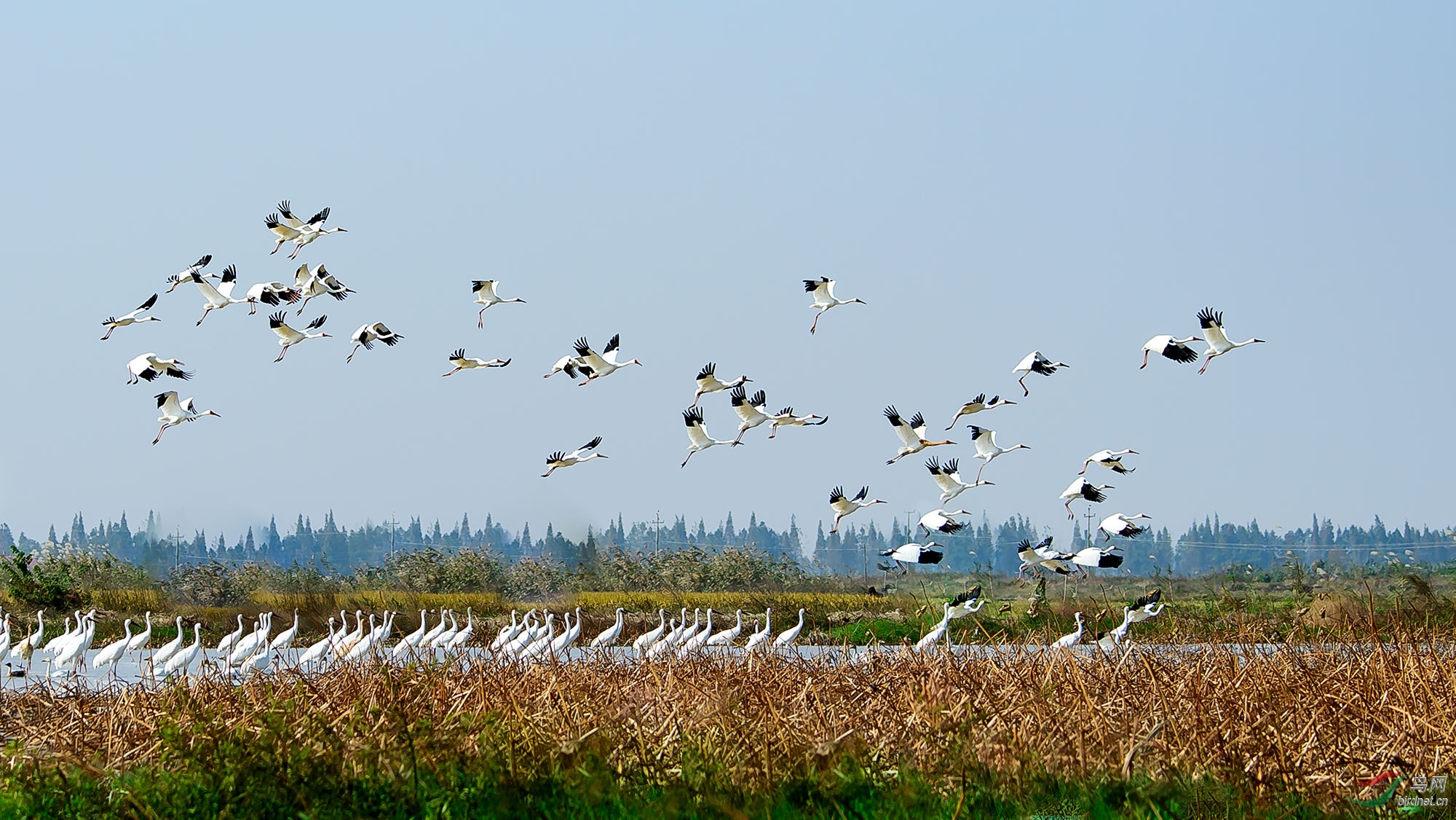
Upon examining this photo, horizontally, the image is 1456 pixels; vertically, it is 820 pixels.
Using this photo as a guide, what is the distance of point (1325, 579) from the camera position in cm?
3400

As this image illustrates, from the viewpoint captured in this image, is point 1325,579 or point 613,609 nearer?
point 613,609

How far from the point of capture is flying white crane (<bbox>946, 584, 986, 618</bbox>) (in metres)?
15.2

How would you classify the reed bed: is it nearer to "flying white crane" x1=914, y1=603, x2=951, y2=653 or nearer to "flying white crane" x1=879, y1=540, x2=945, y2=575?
"flying white crane" x1=914, y1=603, x2=951, y2=653

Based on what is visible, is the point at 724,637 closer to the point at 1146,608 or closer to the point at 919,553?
the point at 1146,608

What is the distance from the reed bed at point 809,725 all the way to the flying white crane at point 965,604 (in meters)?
4.71

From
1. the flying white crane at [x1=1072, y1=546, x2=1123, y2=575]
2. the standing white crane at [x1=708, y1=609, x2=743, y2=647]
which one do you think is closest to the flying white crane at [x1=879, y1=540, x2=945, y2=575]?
the flying white crane at [x1=1072, y1=546, x2=1123, y2=575]

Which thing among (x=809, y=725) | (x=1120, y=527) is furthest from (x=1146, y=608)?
(x=809, y=725)

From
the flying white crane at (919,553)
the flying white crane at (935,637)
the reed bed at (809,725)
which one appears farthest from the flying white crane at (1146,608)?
the reed bed at (809,725)

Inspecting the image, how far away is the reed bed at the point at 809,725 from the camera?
7.64 metres

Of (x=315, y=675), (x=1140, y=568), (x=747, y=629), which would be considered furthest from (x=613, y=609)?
(x=1140, y=568)

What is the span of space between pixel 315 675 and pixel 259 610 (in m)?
15.5

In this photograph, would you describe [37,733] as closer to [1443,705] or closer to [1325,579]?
[1443,705]

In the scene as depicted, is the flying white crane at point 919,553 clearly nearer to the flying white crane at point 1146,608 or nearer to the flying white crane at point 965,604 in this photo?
the flying white crane at point 965,604

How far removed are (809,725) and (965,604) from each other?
7590 mm
